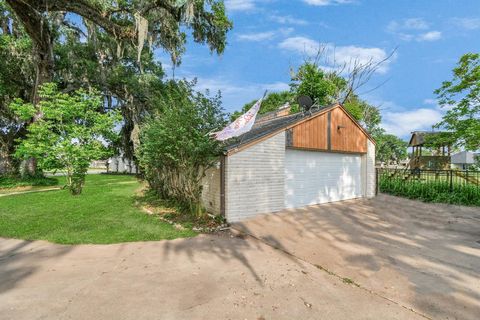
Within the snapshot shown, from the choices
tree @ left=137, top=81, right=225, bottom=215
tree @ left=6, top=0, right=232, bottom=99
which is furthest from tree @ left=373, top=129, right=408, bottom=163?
tree @ left=137, top=81, right=225, bottom=215

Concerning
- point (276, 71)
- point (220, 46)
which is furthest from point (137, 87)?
point (276, 71)

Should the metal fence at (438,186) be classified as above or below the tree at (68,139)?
below

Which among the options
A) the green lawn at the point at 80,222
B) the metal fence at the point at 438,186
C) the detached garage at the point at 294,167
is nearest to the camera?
the green lawn at the point at 80,222

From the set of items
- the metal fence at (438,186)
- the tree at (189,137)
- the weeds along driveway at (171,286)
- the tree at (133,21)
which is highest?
the tree at (133,21)

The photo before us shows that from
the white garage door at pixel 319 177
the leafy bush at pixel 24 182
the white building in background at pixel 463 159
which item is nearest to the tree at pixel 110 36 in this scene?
the leafy bush at pixel 24 182

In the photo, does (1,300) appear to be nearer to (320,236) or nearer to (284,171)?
(320,236)

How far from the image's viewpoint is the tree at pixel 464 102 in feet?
38.7

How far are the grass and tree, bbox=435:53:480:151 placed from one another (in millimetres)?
3206

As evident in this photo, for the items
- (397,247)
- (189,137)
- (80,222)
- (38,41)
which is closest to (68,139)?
(80,222)

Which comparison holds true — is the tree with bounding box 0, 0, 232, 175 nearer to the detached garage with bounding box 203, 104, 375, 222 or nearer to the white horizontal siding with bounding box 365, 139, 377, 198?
the detached garage with bounding box 203, 104, 375, 222

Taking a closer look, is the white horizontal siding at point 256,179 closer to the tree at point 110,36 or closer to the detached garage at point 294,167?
the detached garage at point 294,167

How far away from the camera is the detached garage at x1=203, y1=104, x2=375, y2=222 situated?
6668mm

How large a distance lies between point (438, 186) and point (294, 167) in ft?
23.3

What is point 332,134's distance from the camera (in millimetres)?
9297
